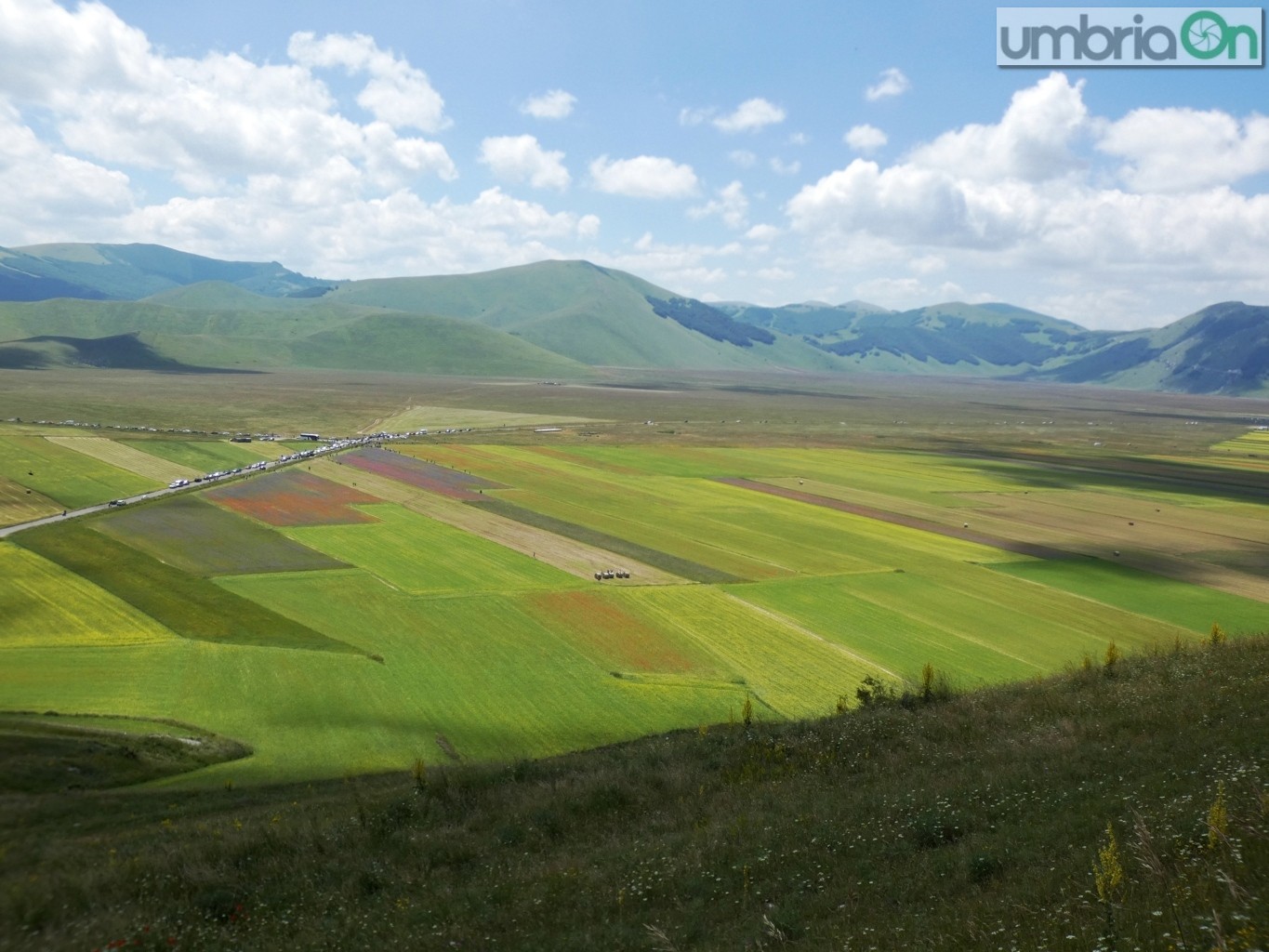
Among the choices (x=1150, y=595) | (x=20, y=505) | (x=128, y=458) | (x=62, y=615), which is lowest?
(x=1150, y=595)

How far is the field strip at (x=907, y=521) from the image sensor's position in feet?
256

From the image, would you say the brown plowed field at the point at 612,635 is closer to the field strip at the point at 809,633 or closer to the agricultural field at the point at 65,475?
the field strip at the point at 809,633

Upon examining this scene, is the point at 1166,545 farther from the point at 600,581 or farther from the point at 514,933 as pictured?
the point at 514,933

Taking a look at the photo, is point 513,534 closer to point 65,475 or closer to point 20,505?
point 20,505

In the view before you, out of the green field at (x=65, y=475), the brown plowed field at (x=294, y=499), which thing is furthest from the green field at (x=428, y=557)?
the green field at (x=65, y=475)

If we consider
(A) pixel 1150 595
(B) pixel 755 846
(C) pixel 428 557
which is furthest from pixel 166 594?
(A) pixel 1150 595

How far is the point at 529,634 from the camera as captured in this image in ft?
169

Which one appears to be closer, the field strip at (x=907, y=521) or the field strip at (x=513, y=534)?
the field strip at (x=513, y=534)

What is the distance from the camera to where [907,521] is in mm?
92000

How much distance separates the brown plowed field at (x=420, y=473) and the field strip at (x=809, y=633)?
1970 inches

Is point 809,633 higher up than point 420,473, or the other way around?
point 420,473

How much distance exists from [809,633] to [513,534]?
36438 millimetres

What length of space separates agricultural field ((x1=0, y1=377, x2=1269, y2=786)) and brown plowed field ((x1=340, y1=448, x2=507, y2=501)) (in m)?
1.13

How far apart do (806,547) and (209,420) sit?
6222 inches
